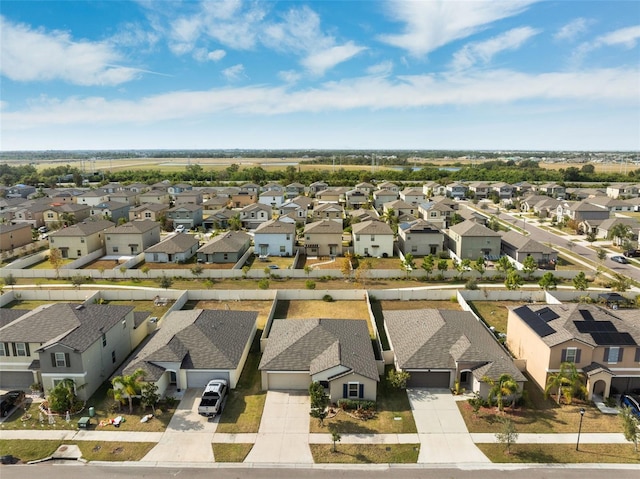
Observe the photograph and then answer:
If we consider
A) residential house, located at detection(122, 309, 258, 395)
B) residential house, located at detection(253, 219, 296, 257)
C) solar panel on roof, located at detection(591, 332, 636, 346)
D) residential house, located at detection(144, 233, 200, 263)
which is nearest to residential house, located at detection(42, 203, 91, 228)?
residential house, located at detection(144, 233, 200, 263)

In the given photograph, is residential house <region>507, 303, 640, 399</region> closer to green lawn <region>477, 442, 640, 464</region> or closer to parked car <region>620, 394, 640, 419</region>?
parked car <region>620, 394, 640, 419</region>

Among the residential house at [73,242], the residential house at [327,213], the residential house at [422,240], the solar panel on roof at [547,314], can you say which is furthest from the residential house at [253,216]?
the solar panel on roof at [547,314]

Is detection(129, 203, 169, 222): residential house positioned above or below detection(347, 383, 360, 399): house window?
above

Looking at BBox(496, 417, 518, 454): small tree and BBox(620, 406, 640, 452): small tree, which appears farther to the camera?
BBox(496, 417, 518, 454): small tree

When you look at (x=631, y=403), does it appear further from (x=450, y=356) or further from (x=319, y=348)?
(x=319, y=348)

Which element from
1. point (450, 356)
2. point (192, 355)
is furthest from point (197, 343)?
point (450, 356)

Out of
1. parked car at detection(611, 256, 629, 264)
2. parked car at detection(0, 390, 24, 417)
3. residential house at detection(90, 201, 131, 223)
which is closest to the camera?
parked car at detection(0, 390, 24, 417)

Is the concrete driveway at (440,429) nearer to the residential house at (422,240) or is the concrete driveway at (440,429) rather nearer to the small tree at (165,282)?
the small tree at (165,282)
